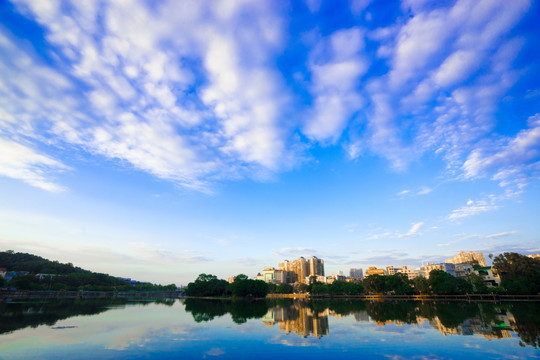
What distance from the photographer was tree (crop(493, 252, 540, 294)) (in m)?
55.5

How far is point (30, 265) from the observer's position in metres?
146

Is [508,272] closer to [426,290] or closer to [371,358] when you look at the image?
[426,290]

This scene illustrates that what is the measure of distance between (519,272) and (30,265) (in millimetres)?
204207

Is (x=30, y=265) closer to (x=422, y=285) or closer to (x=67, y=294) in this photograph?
(x=67, y=294)

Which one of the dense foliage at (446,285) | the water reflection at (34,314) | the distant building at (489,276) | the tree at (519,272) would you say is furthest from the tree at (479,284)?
the water reflection at (34,314)

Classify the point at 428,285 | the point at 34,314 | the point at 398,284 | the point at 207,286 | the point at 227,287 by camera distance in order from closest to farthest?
the point at 34,314, the point at 428,285, the point at 398,284, the point at 227,287, the point at 207,286

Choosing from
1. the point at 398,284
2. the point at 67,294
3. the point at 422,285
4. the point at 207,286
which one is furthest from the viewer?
the point at 67,294

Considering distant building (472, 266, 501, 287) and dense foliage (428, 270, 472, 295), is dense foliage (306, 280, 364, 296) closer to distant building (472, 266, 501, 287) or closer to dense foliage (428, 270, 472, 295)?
dense foliage (428, 270, 472, 295)

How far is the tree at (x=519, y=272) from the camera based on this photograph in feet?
182

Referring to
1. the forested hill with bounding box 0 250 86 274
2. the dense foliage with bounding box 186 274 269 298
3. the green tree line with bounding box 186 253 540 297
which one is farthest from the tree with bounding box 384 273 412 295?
the forested hill with bounding box 0 250 86 274

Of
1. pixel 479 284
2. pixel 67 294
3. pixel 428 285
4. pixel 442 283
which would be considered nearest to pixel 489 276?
pixel 479 284

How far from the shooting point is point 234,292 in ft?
326

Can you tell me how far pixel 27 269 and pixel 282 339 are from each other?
184371 mm

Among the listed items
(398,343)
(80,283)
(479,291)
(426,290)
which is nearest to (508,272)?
(479,291)
